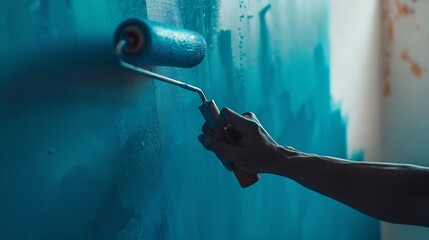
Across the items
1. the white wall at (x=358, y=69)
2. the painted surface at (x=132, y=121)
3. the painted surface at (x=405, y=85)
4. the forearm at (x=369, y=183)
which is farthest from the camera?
the painted surface at (x=405, y=85)

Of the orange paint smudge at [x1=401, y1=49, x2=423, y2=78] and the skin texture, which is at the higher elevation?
the orange paint smudge at [x1=401, y1=49, x2=423, y2=78]

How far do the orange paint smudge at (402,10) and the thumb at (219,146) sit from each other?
1565mm

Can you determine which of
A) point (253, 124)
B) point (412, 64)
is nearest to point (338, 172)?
point (253, 124)

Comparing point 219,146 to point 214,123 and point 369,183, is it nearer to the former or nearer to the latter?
point 214,123

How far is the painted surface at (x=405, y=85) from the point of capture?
212 centimetres

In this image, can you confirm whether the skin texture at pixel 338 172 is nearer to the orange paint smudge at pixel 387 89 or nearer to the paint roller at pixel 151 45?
the paint roller at pixel 151 45

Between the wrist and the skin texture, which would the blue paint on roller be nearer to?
the skin texture

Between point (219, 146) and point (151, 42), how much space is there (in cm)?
26

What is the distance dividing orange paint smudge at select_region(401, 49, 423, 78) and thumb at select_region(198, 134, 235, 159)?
1.53m

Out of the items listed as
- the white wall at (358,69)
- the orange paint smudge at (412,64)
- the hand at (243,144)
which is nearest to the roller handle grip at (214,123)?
the hand at (243,144)

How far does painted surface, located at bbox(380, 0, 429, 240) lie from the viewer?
212 cm

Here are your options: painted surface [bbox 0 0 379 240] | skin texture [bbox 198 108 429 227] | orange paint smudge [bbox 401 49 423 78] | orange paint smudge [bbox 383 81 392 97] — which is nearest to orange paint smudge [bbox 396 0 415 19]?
orange paint smudge [bbox 401 49 423 78]

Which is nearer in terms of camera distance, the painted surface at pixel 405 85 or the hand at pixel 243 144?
the hand at pixel 243 144

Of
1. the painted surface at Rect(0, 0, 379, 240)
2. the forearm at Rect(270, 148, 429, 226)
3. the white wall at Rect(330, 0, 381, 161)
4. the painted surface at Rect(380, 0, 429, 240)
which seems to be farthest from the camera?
the painted surface at Rect(380, 0, 429, 240)
